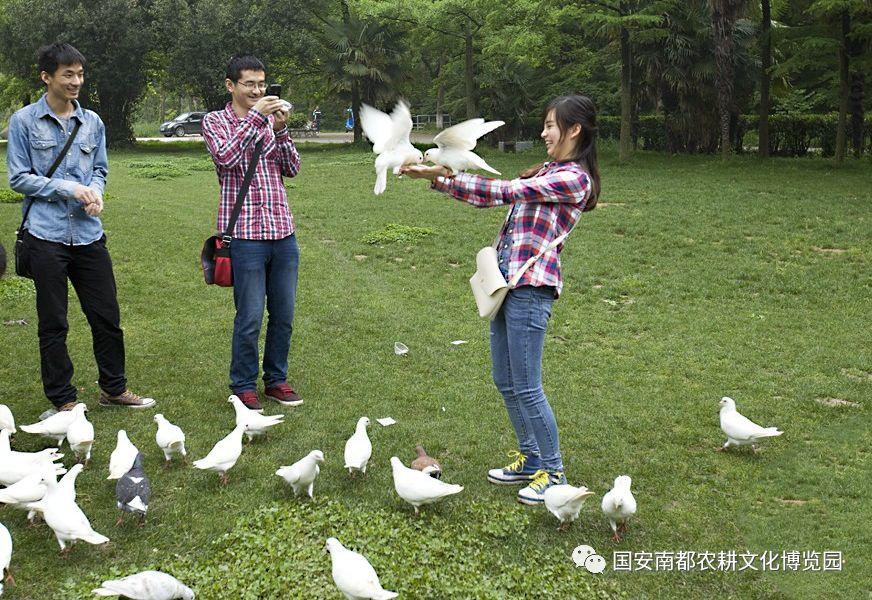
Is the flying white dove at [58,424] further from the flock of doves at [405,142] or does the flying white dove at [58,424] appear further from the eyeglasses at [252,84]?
the flock of doves at [405,142]

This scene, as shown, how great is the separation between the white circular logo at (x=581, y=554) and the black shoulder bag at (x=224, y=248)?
2599mm

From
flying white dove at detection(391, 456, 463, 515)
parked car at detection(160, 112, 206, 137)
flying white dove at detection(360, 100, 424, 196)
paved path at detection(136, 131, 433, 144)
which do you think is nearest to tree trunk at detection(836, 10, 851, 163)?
flying white dove at detection(360, 100, 424, 196)

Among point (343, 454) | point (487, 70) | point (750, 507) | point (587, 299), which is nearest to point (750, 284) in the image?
point (587, 299)

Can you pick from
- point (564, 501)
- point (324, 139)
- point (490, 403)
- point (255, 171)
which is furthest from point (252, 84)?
point (324, 139)

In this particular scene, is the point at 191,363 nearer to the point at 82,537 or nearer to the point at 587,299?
the point at 82,537

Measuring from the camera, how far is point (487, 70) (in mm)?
26203

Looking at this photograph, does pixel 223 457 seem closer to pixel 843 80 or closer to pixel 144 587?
pixel 144 587

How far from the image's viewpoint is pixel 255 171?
16.3ft

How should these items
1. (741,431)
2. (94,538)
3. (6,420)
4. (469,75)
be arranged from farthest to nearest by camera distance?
1. (469,75)
2. (741,431)
3. (6,420)
4. (94,538)

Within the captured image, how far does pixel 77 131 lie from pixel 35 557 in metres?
2.46

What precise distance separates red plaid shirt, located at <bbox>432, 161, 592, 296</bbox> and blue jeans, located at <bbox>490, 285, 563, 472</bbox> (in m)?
0.10

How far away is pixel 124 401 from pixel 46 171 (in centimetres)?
151

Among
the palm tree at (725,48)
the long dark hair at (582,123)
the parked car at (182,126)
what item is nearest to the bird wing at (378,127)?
the long dark hair at (582,123)

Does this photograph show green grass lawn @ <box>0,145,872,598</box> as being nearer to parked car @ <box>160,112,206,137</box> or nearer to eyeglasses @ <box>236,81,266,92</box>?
eyeglasses @ <box>236,81,266,92</box>
